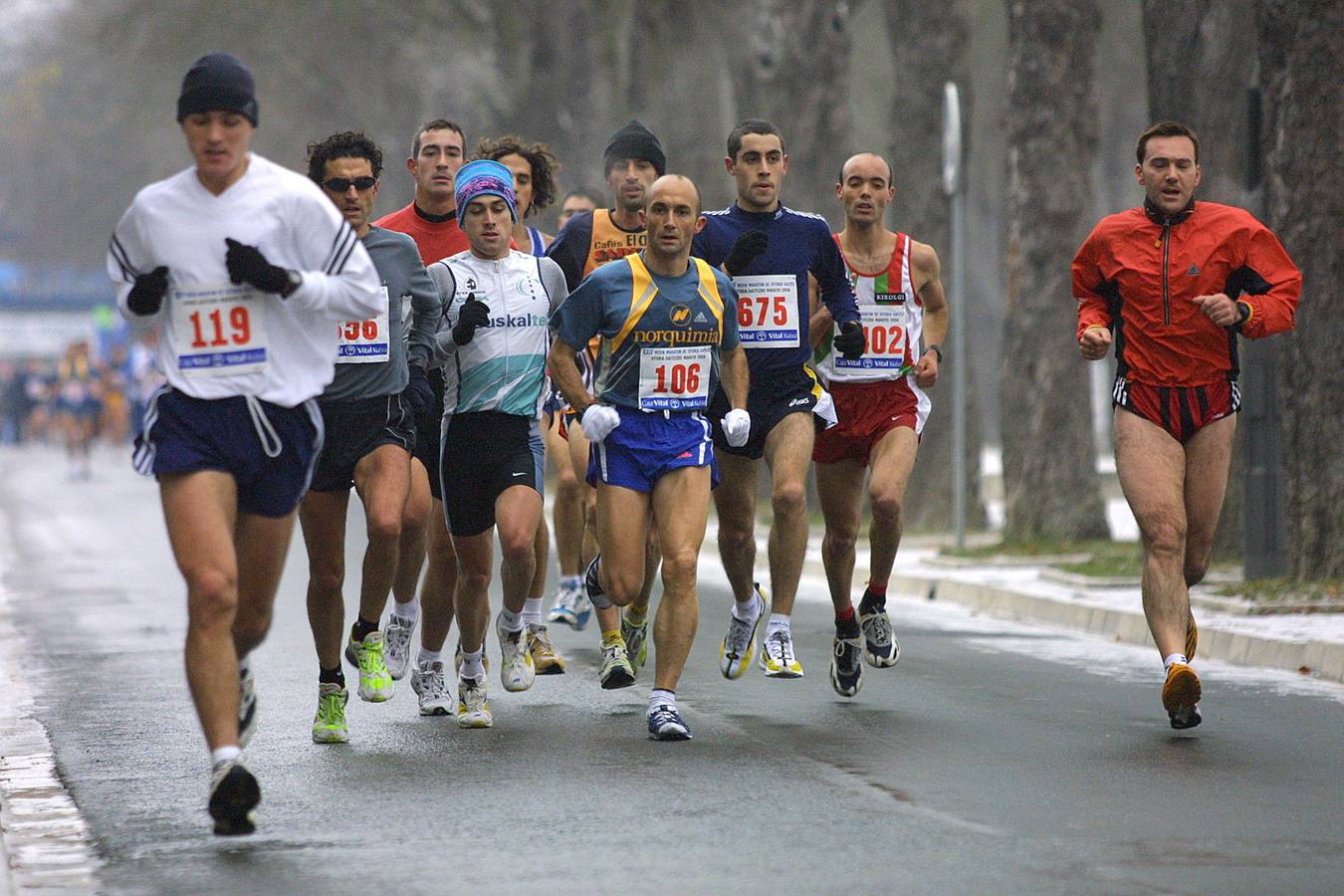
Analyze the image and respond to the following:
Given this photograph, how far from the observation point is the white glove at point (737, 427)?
9.82 meters

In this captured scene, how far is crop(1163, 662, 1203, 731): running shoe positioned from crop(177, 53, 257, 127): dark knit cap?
13.4 ft

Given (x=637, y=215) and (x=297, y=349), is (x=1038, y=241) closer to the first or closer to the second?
Answer: (x=637, y=215)

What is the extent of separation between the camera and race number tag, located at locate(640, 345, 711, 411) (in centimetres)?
A: 965

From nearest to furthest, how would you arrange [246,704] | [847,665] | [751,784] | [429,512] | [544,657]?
[246,704], [751,784], [429,512], [847,665], [544,657]

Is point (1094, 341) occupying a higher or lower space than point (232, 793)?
higher

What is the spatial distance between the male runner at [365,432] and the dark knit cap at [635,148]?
2.26 m

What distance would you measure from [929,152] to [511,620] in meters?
12.8

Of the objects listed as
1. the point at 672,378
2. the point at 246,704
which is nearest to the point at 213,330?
the point at 246,704

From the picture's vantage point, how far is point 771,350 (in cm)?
1049

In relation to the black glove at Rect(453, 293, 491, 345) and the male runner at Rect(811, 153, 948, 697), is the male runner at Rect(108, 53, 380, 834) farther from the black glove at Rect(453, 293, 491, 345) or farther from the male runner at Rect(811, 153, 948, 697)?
the male runner at Rect(811, 153, 948, 697)

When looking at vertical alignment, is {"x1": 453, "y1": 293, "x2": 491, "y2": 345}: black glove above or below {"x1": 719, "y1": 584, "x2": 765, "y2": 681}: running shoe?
above

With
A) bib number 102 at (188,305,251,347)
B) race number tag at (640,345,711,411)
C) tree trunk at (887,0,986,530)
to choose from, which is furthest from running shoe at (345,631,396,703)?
tree trunk at (887,0,986,530)

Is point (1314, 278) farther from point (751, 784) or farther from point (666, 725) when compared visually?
point (751, 784)

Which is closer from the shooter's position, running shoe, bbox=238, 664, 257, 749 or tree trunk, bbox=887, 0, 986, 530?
running shoe, bbox=238, 664, 257, 749
